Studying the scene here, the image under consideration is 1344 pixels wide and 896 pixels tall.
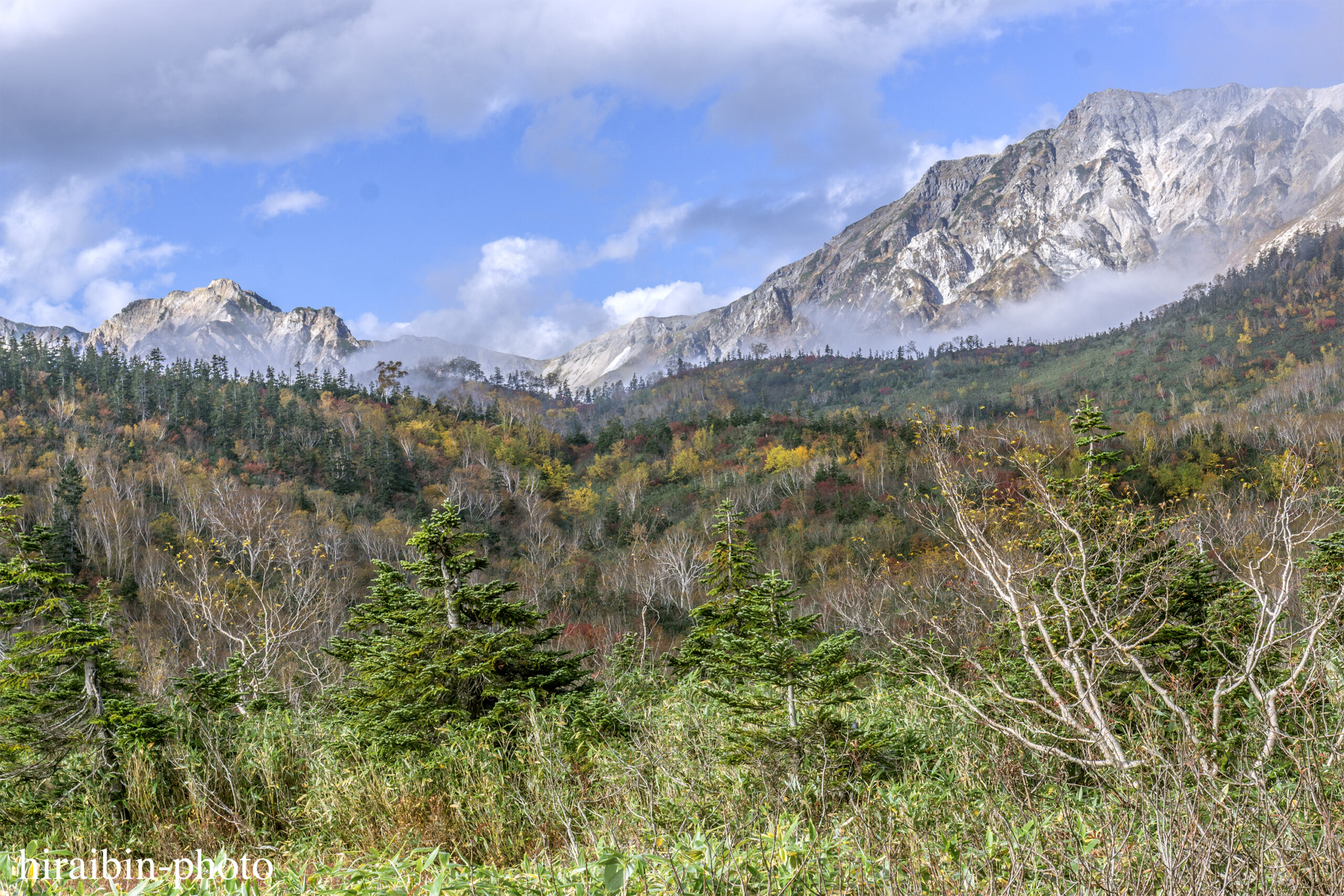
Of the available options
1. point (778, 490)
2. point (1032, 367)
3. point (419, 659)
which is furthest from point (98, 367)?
point (1032, 367)

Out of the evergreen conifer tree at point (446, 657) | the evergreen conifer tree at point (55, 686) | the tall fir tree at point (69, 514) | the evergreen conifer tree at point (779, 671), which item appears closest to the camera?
the evergreen conifer tree at point (55, 686)

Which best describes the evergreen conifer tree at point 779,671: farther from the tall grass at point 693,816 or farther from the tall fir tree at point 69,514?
the tall fir tree at point 69,514

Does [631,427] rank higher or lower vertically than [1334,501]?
higher

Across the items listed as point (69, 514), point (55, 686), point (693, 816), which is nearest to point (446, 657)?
point (55, 686)

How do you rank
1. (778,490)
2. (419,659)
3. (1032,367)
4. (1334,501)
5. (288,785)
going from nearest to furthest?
(288,785), (419,659), (1334,501), (778,490), (1032,367)

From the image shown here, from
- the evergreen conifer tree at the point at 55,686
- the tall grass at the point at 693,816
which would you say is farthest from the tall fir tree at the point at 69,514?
the tall grass at the point at 693,816

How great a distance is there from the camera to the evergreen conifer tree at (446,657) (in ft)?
28.8

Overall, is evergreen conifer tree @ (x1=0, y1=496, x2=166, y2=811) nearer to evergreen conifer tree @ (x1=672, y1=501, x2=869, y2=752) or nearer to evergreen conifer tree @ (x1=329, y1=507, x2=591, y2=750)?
evergreen conifer tree @ (x1=329, y1=507, x2=591, y2=750)

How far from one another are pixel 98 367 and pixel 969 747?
116 m

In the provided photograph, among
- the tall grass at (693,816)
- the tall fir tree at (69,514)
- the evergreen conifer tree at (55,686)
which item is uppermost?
the tall fir tree at (69,514)

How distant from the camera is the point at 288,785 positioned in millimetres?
7270

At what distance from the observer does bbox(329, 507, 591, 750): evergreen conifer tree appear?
8.78m

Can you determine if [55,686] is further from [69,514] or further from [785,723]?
[69,514]

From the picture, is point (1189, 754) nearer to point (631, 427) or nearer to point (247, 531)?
point (247, 531)
